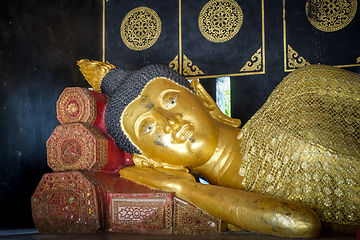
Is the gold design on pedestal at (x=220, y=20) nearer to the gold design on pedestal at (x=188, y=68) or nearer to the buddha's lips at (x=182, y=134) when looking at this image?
the gold design on pedestal at (x=188, y=68)

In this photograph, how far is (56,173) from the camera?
8.17ft

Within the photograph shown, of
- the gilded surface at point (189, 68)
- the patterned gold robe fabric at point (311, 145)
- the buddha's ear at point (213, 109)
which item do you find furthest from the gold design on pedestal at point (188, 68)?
the patterned gold robe fabric at point (311, 145)

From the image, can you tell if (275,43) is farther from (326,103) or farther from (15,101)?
(15,101)

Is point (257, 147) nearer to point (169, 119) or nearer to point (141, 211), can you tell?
point (169, 119)

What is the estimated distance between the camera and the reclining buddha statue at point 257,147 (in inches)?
78.2

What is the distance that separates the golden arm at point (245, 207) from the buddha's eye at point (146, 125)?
12.8 inches

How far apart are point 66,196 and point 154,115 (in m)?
0.86

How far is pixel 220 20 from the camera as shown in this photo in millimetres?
3836

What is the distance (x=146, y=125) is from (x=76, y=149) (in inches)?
22.0

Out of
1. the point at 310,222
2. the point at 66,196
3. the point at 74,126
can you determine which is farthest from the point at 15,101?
the point at 310,222

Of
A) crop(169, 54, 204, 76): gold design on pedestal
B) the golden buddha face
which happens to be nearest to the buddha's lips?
the golden buddha face

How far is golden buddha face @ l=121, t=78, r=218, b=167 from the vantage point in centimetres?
250

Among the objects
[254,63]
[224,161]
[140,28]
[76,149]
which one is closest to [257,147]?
[224,161]

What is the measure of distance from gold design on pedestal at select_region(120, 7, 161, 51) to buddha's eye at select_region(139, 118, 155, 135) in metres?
1.74
